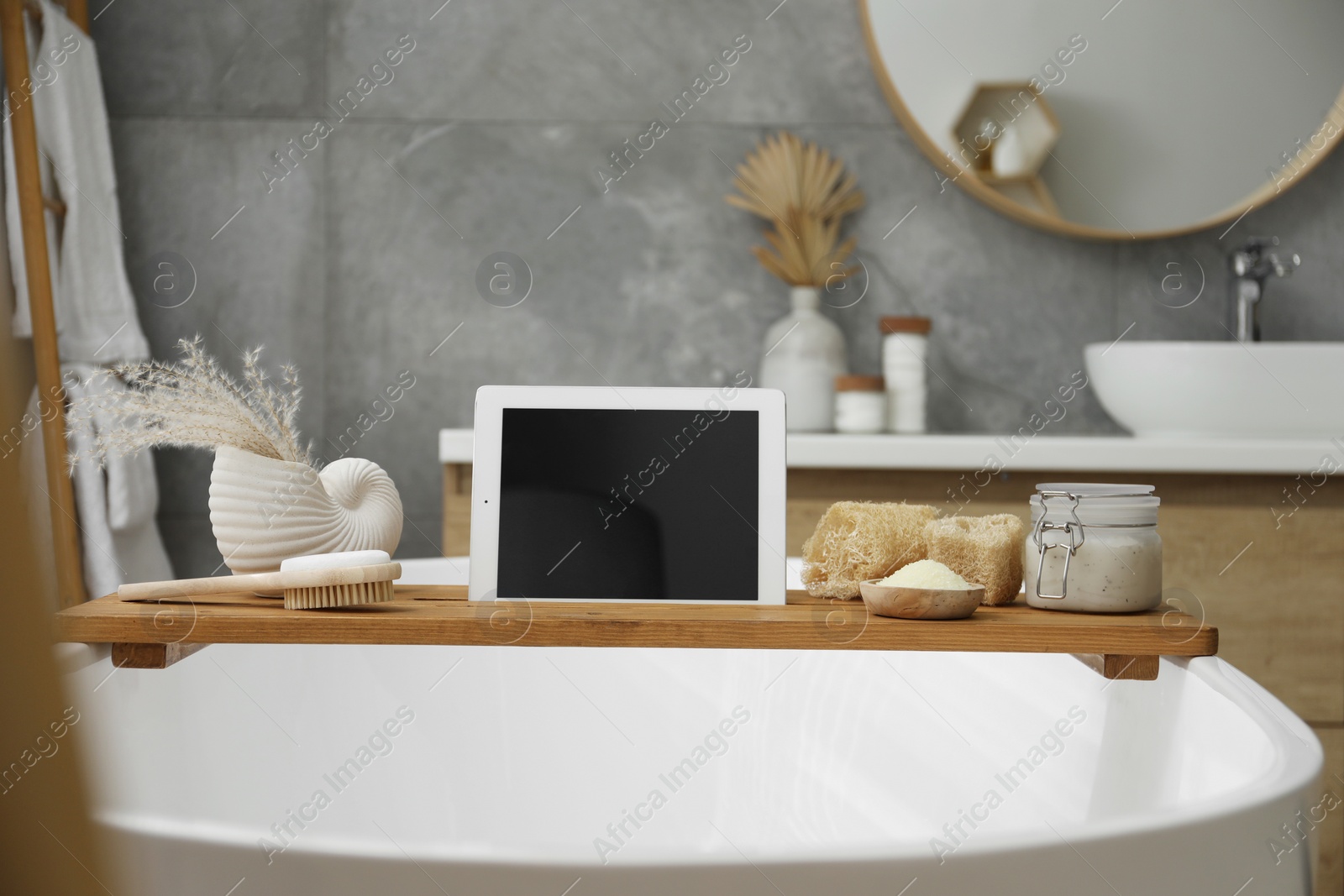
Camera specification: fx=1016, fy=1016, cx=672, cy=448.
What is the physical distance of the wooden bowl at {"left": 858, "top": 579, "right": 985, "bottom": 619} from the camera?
76 cm

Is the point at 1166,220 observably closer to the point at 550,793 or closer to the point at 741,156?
the point at 741,156

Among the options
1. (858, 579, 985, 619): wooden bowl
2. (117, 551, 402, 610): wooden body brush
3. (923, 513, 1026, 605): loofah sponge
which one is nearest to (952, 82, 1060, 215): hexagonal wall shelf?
(923, 513, 1026, 605): loofah sponge

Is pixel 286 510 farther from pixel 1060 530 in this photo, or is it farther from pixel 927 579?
pixel 1060 530

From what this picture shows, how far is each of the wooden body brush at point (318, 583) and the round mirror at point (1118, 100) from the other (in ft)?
5.36

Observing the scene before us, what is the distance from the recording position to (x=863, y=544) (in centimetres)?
84

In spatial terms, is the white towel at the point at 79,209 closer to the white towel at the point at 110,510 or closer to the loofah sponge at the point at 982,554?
the white towel at the point at 110,510

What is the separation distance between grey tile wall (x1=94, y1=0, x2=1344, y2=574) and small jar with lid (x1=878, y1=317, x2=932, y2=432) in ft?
0.46

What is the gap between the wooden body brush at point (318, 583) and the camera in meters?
0.77

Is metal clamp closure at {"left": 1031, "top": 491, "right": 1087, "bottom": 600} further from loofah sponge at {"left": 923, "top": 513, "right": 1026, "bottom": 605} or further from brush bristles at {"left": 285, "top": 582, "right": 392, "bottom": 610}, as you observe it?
brush bristles at {"left": 285, "top": 582, "right": 392, "bottom": 610}

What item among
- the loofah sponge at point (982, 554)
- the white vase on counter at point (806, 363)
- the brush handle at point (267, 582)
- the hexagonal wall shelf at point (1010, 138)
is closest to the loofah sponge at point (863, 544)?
the loofah sponge at point (982, 554)

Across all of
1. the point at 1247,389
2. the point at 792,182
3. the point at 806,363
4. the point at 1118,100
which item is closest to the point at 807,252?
the point at 792,182

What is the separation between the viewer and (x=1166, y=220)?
6.79ft

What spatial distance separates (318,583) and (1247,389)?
1.55 meters

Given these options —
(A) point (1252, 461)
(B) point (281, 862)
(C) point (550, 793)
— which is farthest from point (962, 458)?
(B) point (281, 862)
